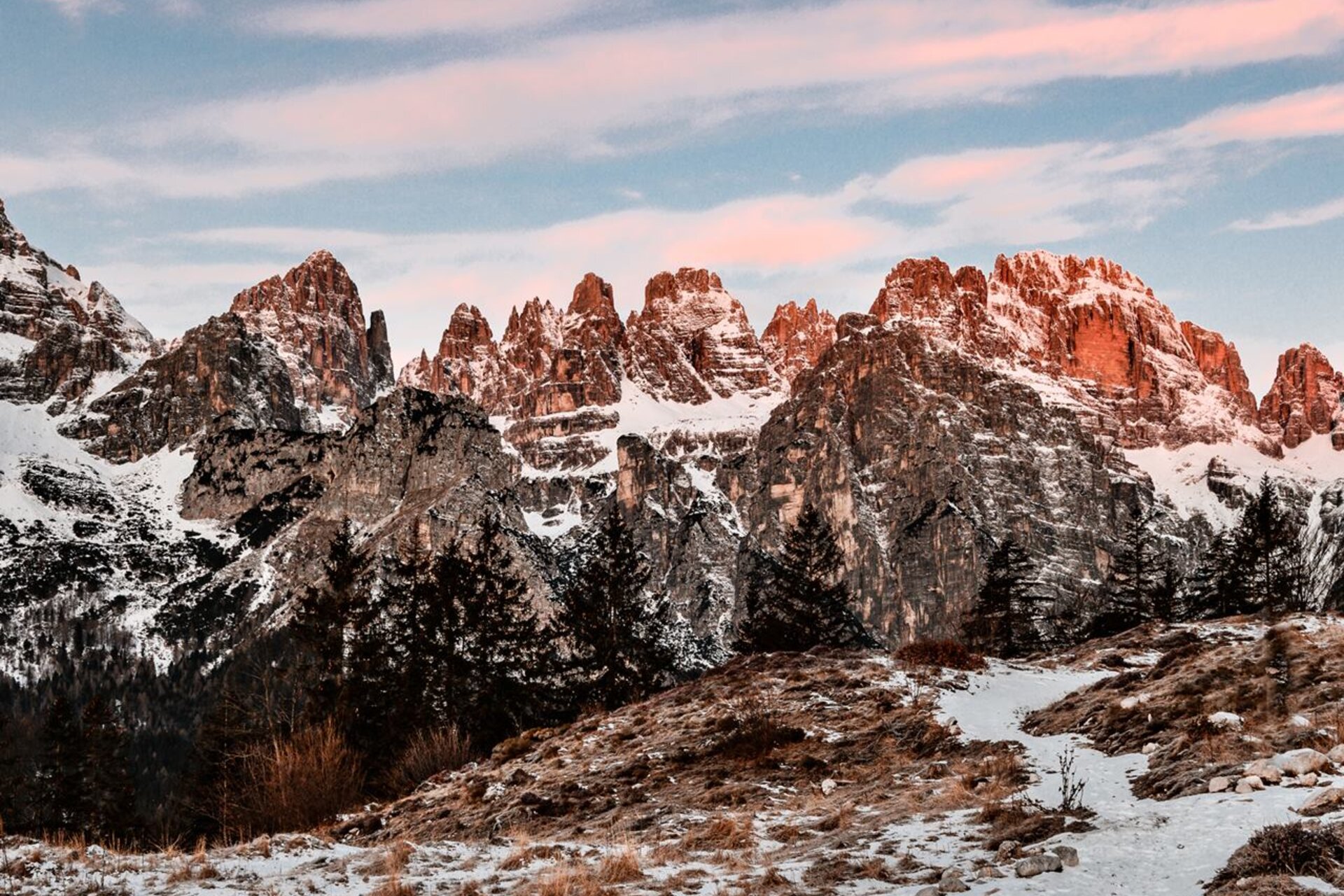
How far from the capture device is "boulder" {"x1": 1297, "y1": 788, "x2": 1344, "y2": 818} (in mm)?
12531

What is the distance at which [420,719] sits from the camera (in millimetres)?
48469

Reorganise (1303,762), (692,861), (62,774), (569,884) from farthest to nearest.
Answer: (62,774)
(692,861)
(1303,762)
(569,884)

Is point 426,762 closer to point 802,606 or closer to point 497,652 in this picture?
point 497,652

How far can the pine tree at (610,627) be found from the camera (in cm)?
5728

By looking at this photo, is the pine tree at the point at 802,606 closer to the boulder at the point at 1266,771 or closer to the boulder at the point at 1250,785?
the boulder at the point at 1266,771

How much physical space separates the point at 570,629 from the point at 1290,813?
161 ft

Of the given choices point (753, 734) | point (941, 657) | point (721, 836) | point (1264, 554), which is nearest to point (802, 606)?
point (941, 657)

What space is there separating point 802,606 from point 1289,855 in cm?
5886

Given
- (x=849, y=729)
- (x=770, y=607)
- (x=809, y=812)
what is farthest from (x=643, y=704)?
(x=770, y=607)

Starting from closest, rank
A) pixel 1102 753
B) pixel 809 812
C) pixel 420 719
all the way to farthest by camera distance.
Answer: pixel 809 812 → pixel 1102 753 → pixel 420 719

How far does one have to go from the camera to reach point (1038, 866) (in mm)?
12305

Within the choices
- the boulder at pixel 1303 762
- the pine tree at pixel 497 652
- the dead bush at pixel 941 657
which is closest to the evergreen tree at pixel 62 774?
the pine tree at pixel 497 652

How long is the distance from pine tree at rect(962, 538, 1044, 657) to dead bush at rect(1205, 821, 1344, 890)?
65896mm

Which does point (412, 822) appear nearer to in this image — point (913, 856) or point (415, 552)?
point (913, 856)
